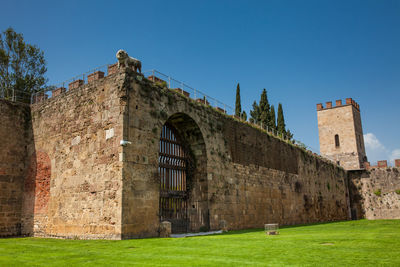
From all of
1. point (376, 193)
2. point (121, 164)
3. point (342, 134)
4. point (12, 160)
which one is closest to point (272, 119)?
point (342, 134)

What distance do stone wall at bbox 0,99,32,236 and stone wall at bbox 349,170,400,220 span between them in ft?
115

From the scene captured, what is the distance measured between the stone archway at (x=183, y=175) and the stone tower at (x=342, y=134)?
3107 cm

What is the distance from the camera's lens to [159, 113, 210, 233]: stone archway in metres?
16.9

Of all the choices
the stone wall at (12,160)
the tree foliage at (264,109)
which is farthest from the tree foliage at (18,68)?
the tree foliage at (264,109)

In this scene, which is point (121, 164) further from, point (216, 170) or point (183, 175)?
point (216, 170)

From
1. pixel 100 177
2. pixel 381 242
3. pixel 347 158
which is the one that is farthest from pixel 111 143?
pixel 347 158

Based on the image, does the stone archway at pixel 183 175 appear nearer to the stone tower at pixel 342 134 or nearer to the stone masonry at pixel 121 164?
the stone masonry at pixel 121 164

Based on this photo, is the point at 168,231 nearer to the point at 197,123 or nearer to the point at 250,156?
the point at 197,123

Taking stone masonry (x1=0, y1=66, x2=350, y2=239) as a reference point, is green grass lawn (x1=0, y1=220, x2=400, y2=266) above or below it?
below

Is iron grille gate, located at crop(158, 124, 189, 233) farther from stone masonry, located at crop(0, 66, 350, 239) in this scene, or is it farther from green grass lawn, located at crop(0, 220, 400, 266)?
green grass lawn, located at crop(0, 220, 400, 266)

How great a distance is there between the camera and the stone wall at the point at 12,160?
683 inches

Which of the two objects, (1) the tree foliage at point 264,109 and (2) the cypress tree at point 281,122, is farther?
(2) the cypress tree at point 281,122

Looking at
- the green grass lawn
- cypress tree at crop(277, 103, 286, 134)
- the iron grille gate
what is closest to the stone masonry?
the iron grille gate

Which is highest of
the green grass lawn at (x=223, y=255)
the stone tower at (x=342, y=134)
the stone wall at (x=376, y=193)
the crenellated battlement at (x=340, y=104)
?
the crenellated battlement at (x=340, y=104)
